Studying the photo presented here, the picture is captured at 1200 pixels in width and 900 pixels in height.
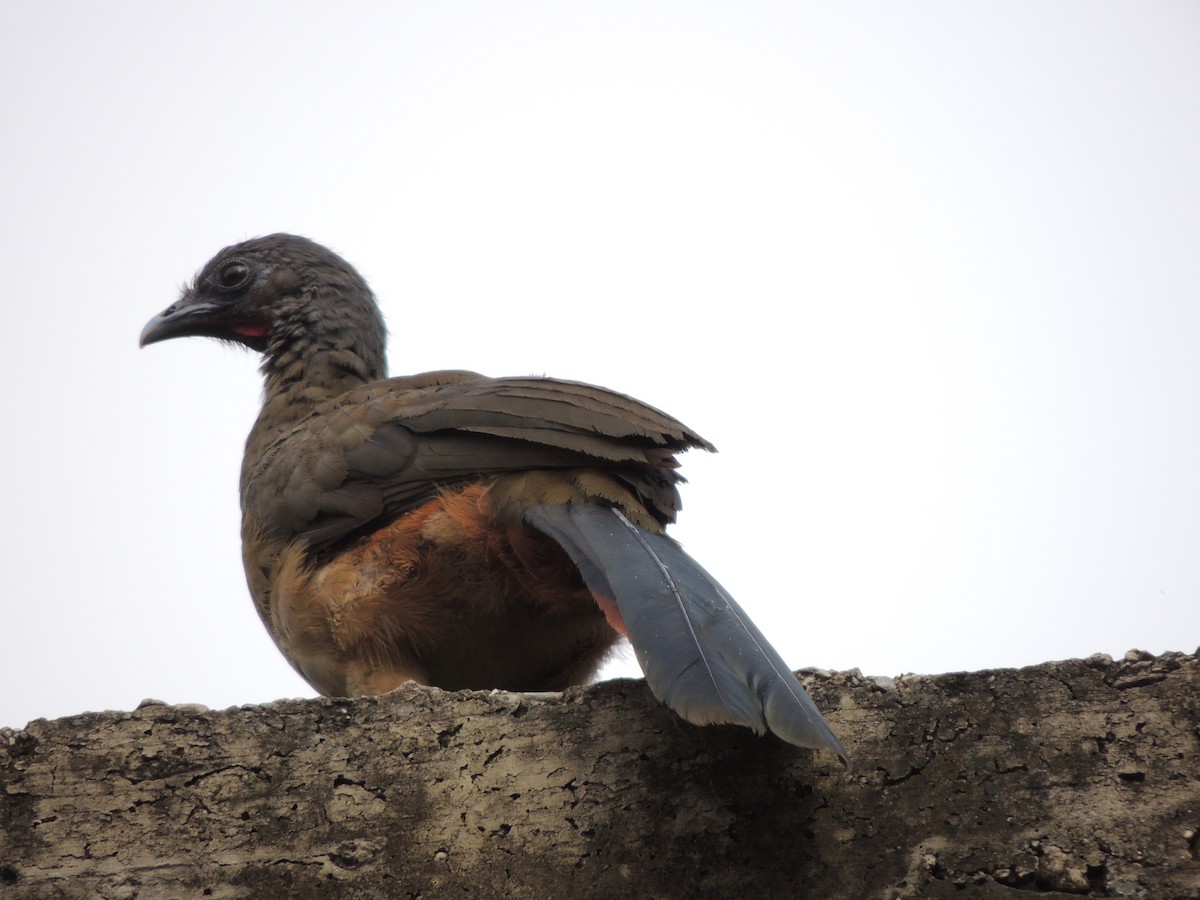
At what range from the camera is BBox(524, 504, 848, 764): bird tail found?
97.9 inches

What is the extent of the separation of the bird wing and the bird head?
850 millimetres

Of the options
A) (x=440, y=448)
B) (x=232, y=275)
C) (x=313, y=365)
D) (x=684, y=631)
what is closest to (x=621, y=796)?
(x=684, y=631)

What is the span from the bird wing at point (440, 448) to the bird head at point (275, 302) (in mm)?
850

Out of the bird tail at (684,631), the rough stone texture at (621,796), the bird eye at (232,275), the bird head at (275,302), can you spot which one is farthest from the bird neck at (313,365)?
the rough stone texture at (621,796)

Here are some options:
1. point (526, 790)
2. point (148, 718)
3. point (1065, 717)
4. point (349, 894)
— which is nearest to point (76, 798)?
point (148, 718)

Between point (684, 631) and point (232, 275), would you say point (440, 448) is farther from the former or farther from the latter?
point (232, 275)

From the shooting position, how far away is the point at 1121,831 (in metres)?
2.41

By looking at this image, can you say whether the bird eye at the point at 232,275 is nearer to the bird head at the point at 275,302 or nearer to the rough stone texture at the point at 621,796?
the bird head at the point at 275,302

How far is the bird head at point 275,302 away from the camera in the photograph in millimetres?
5555

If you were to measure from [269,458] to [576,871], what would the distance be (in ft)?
8.64

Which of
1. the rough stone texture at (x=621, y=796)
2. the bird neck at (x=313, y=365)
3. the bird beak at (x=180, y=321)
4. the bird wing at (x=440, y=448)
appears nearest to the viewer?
the rough stone texture at (x=621, y=796)

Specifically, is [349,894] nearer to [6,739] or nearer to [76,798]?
[76,798]

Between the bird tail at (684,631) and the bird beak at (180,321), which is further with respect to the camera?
the bird beak at (180,321)

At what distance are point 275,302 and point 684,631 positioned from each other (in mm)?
3411
